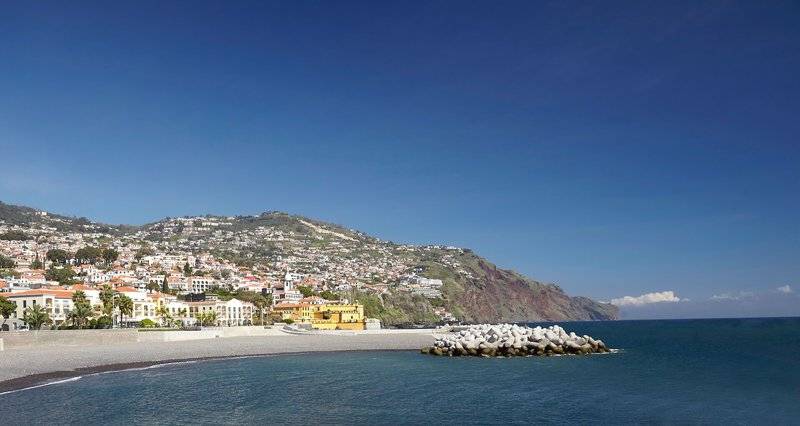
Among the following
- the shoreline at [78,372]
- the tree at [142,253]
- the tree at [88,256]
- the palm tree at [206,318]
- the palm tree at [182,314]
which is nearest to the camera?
the shoreline at [78,372]

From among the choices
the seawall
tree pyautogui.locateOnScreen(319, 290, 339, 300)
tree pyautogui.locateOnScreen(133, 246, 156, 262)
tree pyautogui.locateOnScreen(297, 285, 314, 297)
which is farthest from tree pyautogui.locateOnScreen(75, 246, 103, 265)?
the seawall

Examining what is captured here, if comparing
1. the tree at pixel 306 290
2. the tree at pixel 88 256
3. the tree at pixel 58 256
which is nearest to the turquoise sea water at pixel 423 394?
the tree at pixel 306 290

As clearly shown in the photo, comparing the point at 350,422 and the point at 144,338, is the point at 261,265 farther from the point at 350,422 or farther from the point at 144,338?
the point at 350,422

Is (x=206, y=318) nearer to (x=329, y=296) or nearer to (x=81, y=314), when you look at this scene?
(x=81, y=314)

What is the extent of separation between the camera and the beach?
3612cm

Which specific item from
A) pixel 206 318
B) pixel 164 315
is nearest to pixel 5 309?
pixel 164 315

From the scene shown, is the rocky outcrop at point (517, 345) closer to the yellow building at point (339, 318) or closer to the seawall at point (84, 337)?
the seawall at point (84, 337)

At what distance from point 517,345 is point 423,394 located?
2322 cm

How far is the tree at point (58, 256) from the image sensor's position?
5787 inches

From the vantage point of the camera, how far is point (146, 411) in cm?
2466

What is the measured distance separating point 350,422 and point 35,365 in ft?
78.2

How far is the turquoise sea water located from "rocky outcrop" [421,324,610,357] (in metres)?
5.50

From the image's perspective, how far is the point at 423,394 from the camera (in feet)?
96.6

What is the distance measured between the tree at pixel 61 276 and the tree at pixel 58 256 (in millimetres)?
27880
